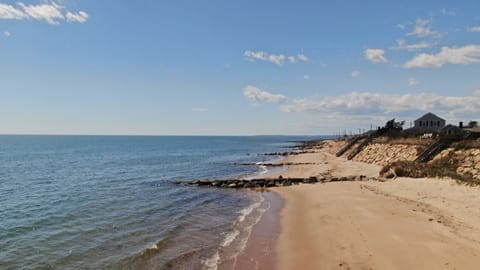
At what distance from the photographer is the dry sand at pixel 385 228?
11320mm

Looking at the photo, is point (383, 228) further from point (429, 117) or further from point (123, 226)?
point (429, 117)

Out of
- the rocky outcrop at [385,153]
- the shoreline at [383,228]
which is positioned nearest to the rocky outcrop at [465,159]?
the shoreline at [383,228]

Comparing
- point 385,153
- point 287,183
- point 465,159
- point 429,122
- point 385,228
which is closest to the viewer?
point 385,228

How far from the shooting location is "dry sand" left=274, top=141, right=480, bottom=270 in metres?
11.3

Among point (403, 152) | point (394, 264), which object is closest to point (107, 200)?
point (394, 264)

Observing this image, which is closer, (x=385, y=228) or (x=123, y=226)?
(x=385, y=228)

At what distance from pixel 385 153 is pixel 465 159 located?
1618cm

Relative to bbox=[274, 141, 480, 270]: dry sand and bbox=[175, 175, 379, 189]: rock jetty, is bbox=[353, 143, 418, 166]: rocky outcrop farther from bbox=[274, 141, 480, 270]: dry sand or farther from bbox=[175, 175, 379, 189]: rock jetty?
bbox=[274, 141, 480, 270]: dry sand

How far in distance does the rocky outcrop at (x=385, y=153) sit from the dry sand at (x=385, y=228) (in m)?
15.3

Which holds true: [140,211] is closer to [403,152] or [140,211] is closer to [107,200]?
[107,200]

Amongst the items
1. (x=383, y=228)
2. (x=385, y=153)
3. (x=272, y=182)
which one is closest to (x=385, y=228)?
(x=383, y=228)

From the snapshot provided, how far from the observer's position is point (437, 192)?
2130 cm

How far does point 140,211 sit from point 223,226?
689cm

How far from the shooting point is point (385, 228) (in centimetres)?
1474
